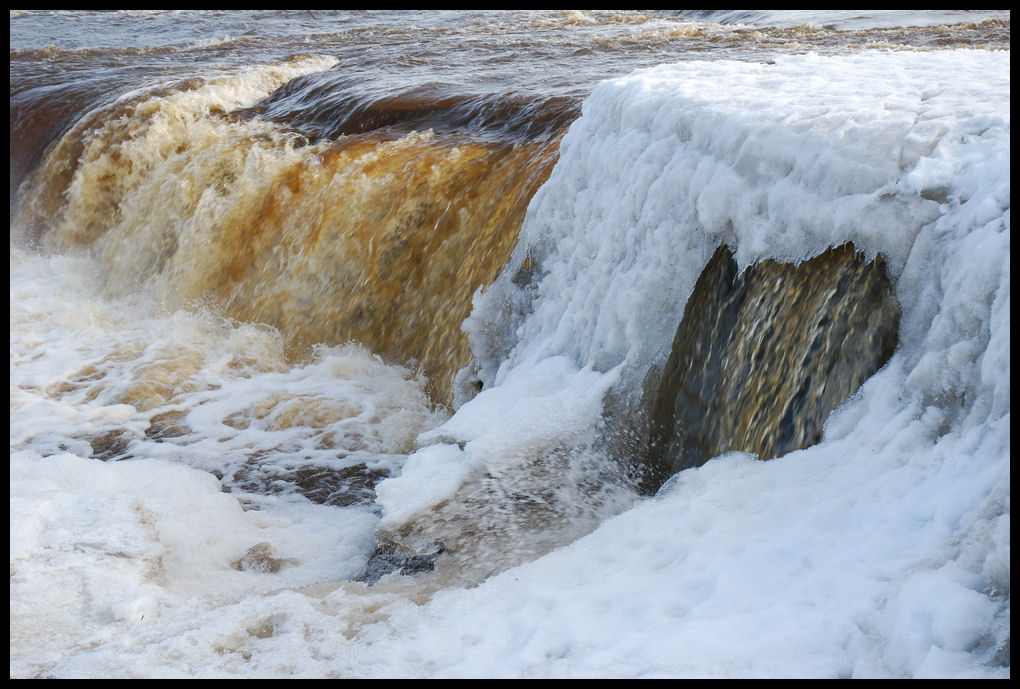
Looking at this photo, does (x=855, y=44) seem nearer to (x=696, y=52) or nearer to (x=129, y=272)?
(x=696, y=52)

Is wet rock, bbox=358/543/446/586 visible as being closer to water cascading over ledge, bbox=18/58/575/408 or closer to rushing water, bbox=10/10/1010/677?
rushing water, bbox=10/10/1010/677

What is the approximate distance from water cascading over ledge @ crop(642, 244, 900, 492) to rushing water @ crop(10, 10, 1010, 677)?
0.05 feet

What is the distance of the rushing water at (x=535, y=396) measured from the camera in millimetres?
2596

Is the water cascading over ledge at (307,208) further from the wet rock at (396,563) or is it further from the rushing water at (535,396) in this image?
the wet rock at (396,563)

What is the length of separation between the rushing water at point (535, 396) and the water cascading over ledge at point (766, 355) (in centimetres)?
2

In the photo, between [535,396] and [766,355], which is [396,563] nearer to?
[535,396]

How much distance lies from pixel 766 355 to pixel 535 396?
1.37m

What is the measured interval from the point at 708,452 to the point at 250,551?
6.86ft

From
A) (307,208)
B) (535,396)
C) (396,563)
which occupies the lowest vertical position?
(396,563)

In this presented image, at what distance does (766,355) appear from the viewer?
136 inches

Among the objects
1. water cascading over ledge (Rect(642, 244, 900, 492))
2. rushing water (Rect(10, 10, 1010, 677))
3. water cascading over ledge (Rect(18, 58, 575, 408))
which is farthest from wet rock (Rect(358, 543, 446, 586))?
water cascading over ledge (Rect(18, 58, 575, 408))

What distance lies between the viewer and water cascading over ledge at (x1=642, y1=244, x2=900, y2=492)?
317 cm

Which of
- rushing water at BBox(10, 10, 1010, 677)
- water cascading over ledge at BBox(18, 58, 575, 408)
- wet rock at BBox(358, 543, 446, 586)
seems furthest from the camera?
water cascading over ledge at BBox(18, 58, 575, 408)

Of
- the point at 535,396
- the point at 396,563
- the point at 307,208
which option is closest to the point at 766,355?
the point at 535,396
